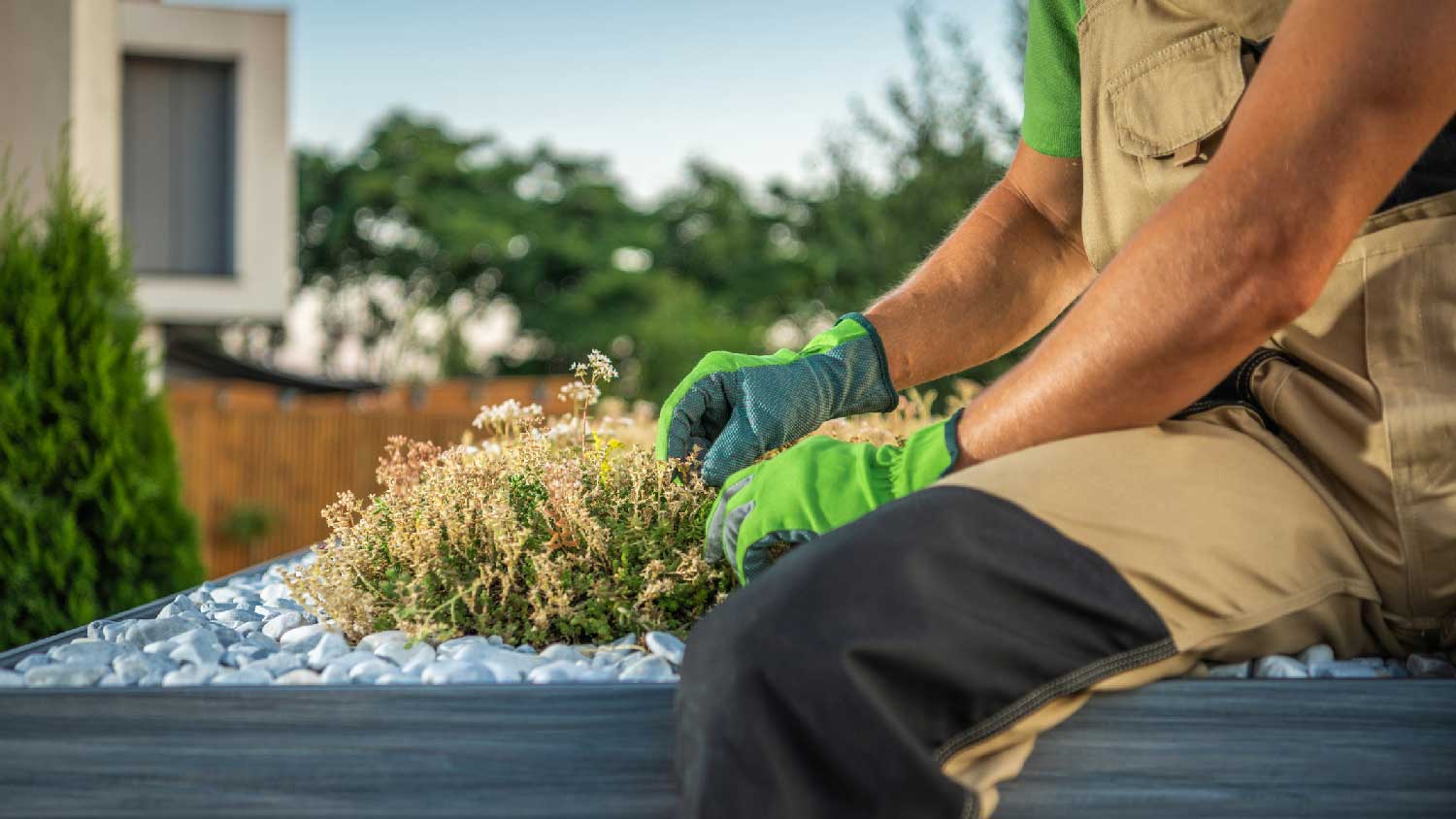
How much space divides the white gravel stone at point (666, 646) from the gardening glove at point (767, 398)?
12.4 inches


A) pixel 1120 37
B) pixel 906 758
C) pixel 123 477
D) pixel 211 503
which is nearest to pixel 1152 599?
pixel 906 758

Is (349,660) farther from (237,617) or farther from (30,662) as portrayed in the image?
(237,617)

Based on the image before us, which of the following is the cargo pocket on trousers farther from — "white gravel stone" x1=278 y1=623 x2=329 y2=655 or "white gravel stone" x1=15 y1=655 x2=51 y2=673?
"white gravel stone" x1=15 y1=655 x2=51 y2=673

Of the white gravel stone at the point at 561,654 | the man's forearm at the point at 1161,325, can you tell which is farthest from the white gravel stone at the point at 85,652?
the man's forearm at the point at 1161,325

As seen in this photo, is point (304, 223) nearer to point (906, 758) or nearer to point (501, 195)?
point (501, 195)

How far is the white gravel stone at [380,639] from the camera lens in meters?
1.66

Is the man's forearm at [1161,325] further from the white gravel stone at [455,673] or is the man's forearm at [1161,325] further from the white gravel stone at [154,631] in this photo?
the white gravel stone at [154,631]

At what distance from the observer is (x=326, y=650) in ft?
5.25

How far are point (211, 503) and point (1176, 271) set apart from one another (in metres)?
15.1

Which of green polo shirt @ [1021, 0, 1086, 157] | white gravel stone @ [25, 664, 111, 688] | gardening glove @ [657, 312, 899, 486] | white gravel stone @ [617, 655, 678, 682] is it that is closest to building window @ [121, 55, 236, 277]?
gardening glove @ [657, 312, 899, 486]

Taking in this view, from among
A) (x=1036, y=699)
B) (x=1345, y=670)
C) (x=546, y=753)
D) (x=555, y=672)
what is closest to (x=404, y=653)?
(x=555, y=672)

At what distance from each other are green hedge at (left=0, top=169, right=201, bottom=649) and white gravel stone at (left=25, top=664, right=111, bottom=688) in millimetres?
3302

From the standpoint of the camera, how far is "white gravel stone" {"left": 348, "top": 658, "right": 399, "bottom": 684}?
143 cm

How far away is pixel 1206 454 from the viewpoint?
1.32 m
